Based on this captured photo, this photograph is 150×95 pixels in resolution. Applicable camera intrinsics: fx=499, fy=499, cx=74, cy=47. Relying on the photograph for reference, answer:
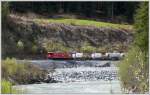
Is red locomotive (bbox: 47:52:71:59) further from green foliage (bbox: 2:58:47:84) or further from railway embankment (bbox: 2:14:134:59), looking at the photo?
green foliage (bbox: 2:58:47:84)

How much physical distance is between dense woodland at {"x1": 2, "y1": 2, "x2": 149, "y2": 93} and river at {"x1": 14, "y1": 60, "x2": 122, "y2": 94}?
0.33 meters

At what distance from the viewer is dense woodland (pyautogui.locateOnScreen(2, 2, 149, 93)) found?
425 centimetres

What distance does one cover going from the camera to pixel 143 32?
470 cm

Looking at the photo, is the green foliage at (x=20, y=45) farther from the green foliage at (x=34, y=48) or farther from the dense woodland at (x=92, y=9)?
the dense woodland at (x=92, y=9)

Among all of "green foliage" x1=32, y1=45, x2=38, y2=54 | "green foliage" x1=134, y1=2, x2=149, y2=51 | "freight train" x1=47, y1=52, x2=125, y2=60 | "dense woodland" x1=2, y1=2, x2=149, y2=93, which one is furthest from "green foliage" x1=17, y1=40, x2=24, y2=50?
"green foliage" x1=134, y1=2, x2=149, y2=51

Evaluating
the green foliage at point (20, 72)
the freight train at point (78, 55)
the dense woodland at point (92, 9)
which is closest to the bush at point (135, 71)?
the green foliage at point (20, 72)

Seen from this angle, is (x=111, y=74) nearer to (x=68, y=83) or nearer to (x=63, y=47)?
(x=68, y=83)

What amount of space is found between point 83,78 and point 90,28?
1764mm

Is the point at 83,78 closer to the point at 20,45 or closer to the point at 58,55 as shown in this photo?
the point at 58,55

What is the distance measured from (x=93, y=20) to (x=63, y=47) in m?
0.65

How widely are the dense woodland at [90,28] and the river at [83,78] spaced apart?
0.33 metres

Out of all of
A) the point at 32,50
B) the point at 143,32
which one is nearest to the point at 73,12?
the point at 32,50

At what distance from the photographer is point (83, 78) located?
600 centimetres

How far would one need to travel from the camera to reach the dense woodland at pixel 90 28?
4.25 meters
